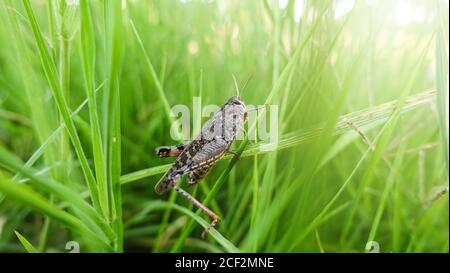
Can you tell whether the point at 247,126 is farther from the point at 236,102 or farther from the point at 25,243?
the point at 25,243

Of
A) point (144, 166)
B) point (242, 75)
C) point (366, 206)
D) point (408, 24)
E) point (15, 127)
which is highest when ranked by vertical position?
point (408, 24)

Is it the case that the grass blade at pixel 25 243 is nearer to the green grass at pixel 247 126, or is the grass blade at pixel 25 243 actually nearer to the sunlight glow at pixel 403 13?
the green grass at pixel 247 126

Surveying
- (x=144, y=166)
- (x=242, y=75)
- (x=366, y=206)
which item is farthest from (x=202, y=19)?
(x=366, y=206)

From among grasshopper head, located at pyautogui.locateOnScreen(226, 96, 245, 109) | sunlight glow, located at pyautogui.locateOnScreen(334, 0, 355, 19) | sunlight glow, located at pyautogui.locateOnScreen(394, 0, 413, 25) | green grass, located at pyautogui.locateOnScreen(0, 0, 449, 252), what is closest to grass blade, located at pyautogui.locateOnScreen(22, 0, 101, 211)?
green grass, located at pyautogui.locateOnScreen(0, 0, 449, 252)

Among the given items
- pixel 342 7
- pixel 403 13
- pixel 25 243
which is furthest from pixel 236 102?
pixel 403 13

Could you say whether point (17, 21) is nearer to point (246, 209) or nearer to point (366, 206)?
point (246, 209)

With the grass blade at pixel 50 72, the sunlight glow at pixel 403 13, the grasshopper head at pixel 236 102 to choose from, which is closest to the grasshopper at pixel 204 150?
the grasshopper head at pixel 236 102

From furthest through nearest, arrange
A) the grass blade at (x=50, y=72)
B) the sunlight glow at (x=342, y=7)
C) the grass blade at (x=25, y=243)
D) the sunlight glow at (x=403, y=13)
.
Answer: the sunlight glow at (x=403, y=13), the sunlight glow at (x=342, y=7), the grass blade at (x=25, y=243), the grass blade at (x=50, y=72)
